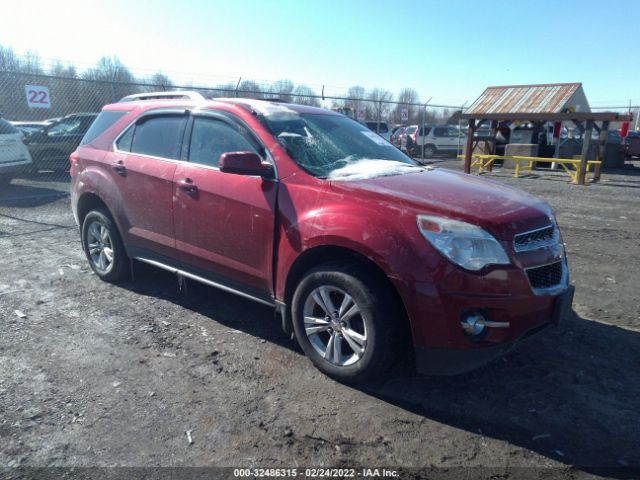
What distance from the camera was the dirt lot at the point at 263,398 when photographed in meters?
2.60

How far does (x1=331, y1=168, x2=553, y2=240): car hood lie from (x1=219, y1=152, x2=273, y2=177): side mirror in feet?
1.86

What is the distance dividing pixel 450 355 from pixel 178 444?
5.44ft

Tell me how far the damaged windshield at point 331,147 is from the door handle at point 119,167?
64.5 inches

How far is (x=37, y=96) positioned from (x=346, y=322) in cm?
1222

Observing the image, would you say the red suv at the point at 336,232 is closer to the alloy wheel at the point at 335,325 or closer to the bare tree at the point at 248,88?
the alloy wheel at the point at 335,325

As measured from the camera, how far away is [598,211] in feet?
32.2

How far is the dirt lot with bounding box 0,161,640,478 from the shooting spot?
8.54 feet

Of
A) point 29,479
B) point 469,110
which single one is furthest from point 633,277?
point 469,110

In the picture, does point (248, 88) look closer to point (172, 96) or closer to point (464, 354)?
point (172, 96)

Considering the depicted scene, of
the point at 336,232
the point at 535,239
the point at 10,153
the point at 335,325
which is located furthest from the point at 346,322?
the point at 10,153

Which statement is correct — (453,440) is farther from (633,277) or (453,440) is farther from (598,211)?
(598,211)

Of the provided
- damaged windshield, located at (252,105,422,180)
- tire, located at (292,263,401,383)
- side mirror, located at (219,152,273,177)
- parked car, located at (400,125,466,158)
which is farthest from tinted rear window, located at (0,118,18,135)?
parked car, located at (400,125,466,158)

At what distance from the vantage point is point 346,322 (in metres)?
3.17

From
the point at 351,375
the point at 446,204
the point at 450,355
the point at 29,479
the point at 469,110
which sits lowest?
the point at 29,479
